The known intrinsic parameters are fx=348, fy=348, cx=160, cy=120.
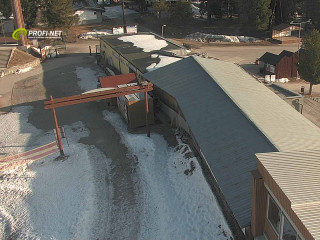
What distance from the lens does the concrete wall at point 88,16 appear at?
3002 inches

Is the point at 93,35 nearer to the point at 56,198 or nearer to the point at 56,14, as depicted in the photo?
the point at 56,14

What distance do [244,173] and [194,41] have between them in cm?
4996

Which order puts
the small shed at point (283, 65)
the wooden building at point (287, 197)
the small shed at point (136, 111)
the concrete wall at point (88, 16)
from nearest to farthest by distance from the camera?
the wooden building at point (287, 197), the small shed at point (136, 111), the small shed at point (283, 65), the concrete wall at point (88, 16)

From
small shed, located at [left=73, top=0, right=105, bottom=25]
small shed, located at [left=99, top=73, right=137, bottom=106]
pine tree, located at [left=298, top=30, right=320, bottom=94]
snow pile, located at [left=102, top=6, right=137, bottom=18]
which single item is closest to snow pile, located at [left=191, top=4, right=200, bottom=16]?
snow pile, located at [left=102, top=6, right=137, bottom=18]

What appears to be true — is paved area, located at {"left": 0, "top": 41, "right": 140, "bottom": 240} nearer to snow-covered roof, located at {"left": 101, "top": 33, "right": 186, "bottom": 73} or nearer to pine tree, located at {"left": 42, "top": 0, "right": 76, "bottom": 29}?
snow-covered roof, located at {"left": 101, "top": 33, "right": 186, "bottom": 73}

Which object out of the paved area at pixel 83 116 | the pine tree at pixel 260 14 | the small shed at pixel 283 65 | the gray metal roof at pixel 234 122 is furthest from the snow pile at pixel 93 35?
the gray metal roof at pixel 234 122

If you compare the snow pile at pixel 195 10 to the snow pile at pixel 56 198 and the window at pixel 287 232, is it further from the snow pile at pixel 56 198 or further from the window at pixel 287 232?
the window at pixel 287 232

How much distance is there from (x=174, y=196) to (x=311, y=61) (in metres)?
23.0

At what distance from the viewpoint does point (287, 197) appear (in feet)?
32.4

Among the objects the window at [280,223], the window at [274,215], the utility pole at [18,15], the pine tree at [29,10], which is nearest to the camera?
the window at [280,223]

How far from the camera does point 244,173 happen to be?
15.4 meters

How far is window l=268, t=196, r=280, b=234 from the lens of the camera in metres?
11.5

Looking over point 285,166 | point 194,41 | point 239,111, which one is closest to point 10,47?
point 194,41

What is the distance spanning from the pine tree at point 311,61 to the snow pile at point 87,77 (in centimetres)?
2142
